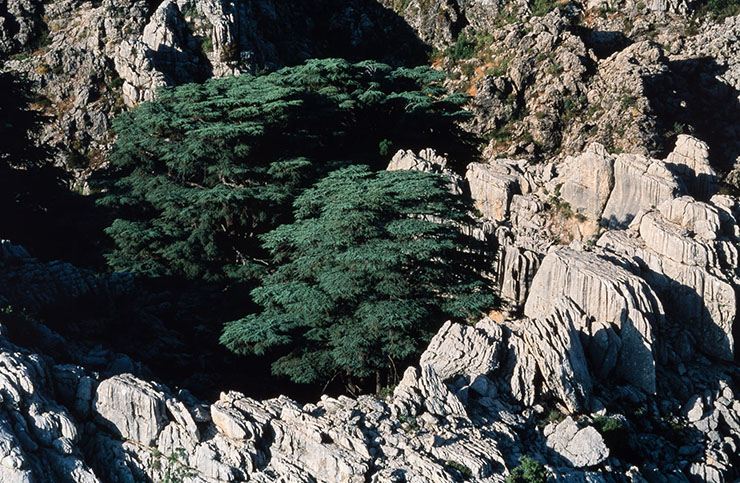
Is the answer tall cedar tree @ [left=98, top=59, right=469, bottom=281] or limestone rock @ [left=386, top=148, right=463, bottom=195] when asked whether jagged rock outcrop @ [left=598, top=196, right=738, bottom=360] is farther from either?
tall cedar tree @ [left=98, top=59, right=469, bottom=281]

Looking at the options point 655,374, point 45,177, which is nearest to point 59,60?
point 45,177

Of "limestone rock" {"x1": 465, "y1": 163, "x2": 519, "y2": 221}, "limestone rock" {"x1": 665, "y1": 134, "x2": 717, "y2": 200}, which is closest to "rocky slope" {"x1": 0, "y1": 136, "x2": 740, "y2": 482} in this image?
"limestone rock" {"x1": 465, "y1": 163, "x2": 519, "y2": 221}

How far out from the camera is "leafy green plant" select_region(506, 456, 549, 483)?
62.4ft

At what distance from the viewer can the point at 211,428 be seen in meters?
20.4

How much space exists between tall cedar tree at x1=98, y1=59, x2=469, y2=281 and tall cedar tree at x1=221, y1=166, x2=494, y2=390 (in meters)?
4.01

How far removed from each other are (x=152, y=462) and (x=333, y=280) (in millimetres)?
8308

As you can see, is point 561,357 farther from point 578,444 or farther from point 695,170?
point 695,170

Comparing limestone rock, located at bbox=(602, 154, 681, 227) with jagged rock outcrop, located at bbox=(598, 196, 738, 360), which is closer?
jagged rock outcrop, located at bbox=(598, 196, 738, 360)

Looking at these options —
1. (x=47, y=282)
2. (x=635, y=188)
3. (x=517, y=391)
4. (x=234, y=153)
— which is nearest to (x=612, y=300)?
(x=517, y=391)

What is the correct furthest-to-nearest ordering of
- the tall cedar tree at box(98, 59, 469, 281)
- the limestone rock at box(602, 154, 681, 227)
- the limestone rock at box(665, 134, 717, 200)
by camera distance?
the limestone rock at box(665, 134, 717, 200) < the tall cedar tree at box(98, 59, 469, 281) < the limestone rock at box(602, 154, 681, 227)

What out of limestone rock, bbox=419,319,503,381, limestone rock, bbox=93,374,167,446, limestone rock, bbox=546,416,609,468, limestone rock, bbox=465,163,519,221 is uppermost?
limestone rock, bbox=465,163,519,221

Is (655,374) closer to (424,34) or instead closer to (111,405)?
(111,405)

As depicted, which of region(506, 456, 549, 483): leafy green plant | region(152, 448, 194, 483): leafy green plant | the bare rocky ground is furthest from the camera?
the bare rocky ground

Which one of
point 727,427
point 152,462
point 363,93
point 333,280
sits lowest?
point 727,427
